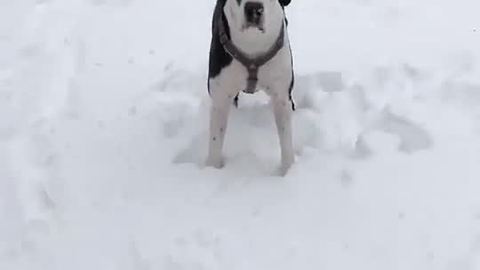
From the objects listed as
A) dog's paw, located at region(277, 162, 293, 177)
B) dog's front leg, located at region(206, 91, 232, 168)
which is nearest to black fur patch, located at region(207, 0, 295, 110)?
dog's front leg, located at region(206, 91, 232, 168)

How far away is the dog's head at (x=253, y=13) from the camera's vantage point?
139 inches

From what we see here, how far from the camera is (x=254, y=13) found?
11.6ft

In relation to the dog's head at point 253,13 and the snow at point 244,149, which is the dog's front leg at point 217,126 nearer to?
the snow at point 244,149

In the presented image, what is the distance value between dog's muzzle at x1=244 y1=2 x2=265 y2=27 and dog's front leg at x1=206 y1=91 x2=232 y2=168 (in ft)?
1.60

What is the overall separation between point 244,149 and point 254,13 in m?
0.95

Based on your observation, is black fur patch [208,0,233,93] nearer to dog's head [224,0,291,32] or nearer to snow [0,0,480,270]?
dog's head [224,0,291,32]

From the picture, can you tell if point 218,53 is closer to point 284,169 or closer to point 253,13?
point 253,13

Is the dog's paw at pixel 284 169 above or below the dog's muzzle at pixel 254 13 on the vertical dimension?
below

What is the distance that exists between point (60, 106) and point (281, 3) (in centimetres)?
151

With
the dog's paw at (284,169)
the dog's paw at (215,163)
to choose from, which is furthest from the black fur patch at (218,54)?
the dog's paw at (284,169)

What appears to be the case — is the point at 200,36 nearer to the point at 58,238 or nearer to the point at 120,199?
the point at 120,199

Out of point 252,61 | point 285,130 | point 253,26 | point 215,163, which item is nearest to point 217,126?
point 215,163

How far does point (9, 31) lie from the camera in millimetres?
5637

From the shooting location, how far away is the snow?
12.2 feet
